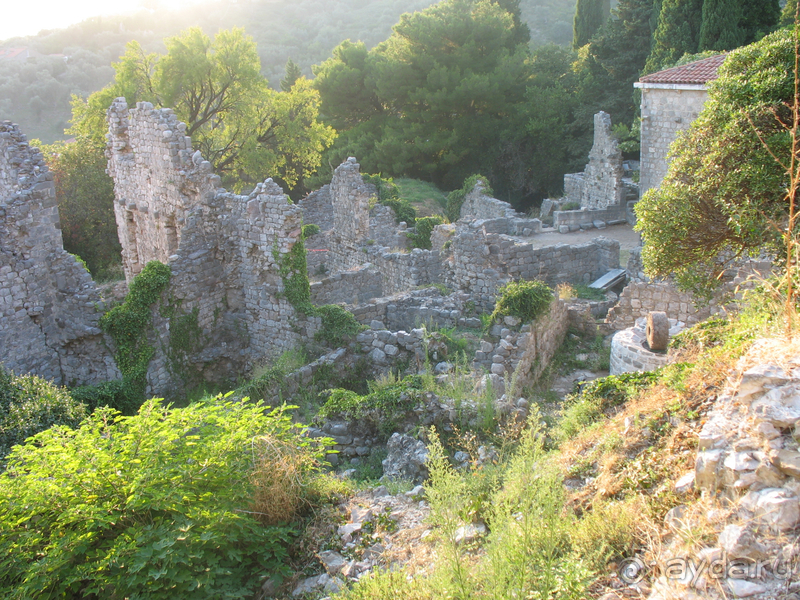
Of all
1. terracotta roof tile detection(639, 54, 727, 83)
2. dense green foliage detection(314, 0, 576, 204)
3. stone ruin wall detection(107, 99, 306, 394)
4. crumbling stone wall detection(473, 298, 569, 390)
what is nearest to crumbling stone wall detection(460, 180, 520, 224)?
terracotta roof tile detection(639, 54, 727, 83)

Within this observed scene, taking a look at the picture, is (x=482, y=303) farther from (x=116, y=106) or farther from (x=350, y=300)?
(x=116, y=106)

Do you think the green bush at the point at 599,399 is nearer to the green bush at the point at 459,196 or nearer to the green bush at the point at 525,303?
the green bush at the point at 525,303

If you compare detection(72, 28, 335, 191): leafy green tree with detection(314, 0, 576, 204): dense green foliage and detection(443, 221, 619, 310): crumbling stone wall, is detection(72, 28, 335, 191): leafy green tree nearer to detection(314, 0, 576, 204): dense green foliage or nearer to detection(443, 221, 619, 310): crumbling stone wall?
detection(314, 0, 576, 204): dense green foliage

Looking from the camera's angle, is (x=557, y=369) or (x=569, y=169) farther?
(x=569, y=169)

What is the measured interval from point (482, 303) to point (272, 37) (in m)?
50.9

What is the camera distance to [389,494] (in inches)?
261

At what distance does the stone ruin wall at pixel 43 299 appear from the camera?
1048 cm

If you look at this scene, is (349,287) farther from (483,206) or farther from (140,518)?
(140,518)

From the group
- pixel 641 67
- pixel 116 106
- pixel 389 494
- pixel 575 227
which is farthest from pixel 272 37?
pixel 389 494

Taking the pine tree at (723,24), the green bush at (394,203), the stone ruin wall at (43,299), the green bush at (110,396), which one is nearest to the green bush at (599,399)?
the green bush at (110,396)

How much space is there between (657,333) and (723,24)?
20.6m

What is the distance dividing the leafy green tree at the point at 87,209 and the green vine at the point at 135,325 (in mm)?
8965

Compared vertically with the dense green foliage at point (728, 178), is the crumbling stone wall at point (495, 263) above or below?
below

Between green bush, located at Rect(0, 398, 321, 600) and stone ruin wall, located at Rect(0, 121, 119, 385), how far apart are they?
543 centimetres
